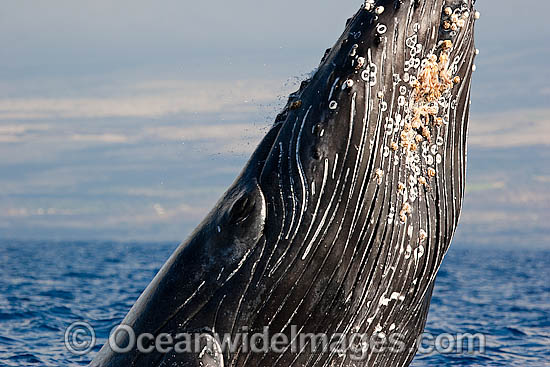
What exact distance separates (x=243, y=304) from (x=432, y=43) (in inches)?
86.1

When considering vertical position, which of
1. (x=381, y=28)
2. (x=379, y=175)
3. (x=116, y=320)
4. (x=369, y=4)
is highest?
(x=369, y=4)

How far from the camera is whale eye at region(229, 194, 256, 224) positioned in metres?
5.50

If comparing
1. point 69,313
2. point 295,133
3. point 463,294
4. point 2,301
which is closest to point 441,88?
point 295,133

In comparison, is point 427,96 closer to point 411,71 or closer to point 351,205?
point 411,71

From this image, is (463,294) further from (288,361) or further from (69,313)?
(288,361)

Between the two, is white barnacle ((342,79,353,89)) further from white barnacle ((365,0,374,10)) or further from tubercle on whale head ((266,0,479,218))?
white barnacle ((365,0,374,10))

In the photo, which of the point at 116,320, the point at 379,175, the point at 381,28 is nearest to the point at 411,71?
the point at 381,28

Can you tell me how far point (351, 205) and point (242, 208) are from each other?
2.54 ft

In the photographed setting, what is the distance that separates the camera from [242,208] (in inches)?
218

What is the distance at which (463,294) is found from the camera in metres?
40.8

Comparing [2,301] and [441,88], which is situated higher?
[441,88]

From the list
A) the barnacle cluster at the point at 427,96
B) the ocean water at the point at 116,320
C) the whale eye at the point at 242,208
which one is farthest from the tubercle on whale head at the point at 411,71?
the ocean water at the point at 116,320

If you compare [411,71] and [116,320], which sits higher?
[411,71]

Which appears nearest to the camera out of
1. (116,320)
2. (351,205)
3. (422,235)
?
(351,205)
